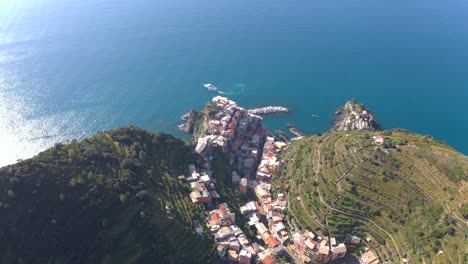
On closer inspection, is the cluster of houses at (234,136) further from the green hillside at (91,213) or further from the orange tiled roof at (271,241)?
the orange tiled roof at (271,241)

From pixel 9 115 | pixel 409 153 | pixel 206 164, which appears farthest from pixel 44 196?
pixel 9 115

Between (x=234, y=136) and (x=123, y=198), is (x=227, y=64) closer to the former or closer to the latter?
(x=234, y=136)

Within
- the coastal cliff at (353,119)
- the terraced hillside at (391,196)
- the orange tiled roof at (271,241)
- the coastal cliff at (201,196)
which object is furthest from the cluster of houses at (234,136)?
the coastal cliff at (353,119)

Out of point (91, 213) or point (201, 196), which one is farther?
point (201, 196)

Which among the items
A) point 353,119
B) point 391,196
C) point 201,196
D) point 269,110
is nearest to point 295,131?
point 269,110

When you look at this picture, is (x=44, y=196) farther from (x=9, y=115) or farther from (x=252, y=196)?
(x=9, y=115)

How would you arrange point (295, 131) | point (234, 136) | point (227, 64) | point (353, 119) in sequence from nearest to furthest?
point (234, 136)
point (353, 119)
point (295, 131)
point (227, 64)
